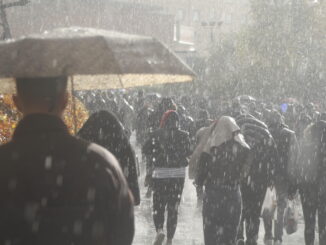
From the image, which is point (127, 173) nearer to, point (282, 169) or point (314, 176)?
point (314, 176)

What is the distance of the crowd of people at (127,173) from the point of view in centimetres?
309

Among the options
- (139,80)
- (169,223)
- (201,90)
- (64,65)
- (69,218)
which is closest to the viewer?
(69,218)

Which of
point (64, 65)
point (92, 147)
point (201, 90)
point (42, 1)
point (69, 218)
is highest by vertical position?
point (64, 65)

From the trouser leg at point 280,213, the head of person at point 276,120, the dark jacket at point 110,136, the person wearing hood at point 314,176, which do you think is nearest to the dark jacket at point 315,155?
the person wearing hood at point 314,176

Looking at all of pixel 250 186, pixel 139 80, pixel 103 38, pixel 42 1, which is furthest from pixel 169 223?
pixel 42 1

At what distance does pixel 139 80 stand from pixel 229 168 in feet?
9.35

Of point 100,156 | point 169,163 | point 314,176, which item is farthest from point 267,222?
point 100,156

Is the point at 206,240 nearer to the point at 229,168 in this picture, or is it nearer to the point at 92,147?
the point at 229,168

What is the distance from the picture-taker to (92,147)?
3.20 metres

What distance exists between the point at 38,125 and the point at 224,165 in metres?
4.42

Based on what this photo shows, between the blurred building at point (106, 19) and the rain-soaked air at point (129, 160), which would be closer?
the rain-soaked air at point (129, 160)

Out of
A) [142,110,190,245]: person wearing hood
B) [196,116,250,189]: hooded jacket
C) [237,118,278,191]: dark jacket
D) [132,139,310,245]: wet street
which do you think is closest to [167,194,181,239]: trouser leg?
[142,110,190,245]: person wearing hood

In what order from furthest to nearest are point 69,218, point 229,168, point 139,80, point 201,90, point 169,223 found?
point 201,90 < point 169,223 < point 229,168 < point 139,80 < point 69,218

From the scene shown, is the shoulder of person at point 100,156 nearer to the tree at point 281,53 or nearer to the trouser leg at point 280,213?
the trouser leg at point 280,213
